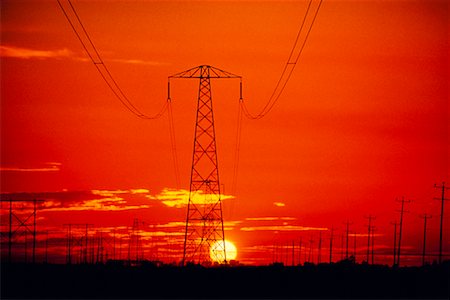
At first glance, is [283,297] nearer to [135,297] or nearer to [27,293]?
[135,297]

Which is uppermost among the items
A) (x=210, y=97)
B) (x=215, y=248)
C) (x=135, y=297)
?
(x=210, y=97)

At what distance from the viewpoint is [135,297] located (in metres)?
54.4

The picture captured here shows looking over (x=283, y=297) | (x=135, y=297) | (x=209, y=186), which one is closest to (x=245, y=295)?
(x=283, y=297)

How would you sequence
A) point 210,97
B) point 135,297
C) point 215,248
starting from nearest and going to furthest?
1. point 135,297
2. point 210,97
3. point 215,248

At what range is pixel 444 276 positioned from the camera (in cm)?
7494

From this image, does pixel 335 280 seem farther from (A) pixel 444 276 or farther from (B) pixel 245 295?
(B) pixel 245 295

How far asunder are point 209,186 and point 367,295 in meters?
33.5

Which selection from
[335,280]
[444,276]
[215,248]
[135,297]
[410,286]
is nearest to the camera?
[135,297]

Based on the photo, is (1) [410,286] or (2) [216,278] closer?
(1) [410,286]

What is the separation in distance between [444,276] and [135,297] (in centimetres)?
3018

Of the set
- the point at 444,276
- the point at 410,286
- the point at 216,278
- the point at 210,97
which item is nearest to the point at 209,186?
the point at 210,97

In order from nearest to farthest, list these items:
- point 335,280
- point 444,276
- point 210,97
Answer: point 335,280, point 444,276, point 210,97

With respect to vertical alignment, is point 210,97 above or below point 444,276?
above

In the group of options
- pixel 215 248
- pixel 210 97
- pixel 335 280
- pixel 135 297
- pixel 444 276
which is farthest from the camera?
pixel 215 248
